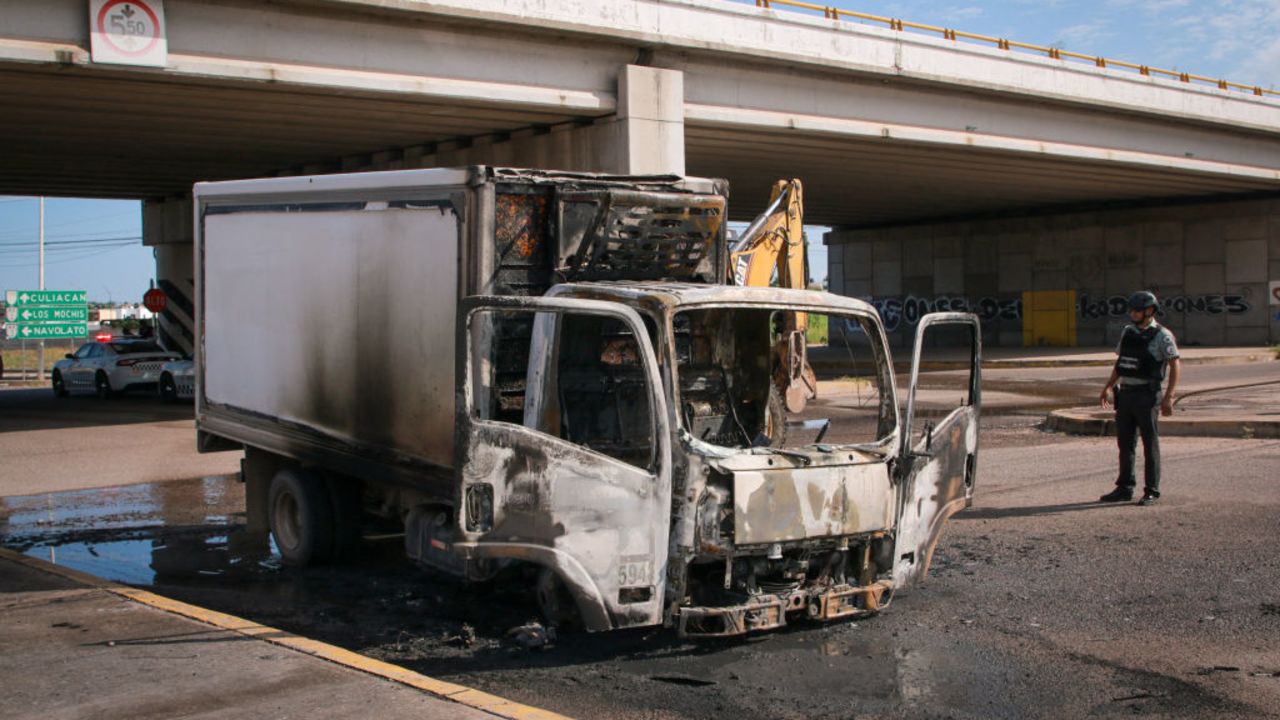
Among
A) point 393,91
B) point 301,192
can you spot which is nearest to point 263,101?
point 393,91

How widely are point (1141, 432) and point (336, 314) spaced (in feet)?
21.9

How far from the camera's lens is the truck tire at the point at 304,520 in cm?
891

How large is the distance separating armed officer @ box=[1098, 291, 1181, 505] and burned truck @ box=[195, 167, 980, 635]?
348cm

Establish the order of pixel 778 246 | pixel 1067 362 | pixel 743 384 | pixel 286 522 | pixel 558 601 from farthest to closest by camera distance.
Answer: pixel 1067 362
pixel 778 246
pixel 286 522
pixel 743 384
pixel 558 601

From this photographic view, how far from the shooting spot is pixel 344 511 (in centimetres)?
897

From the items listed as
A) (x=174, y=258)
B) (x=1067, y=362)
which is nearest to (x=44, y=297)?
(x=174, y=258)

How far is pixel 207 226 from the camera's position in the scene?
10.0 metres

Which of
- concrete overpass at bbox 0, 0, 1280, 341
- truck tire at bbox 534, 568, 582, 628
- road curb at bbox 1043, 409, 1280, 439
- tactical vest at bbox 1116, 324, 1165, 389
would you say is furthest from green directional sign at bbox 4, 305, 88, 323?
truck tire at bbox 534, 568, 582, 628

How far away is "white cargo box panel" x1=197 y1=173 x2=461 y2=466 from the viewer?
7.50 m

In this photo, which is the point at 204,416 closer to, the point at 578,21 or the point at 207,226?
the point at 207,226

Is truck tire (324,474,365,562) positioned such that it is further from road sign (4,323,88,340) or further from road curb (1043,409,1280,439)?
road sign (4,323,88,340)

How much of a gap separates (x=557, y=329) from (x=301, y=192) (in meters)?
2.82

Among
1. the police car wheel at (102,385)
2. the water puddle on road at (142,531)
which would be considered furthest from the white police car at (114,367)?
the water puddle on road at (142,531)

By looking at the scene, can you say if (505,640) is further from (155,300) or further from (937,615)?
(155,300)
